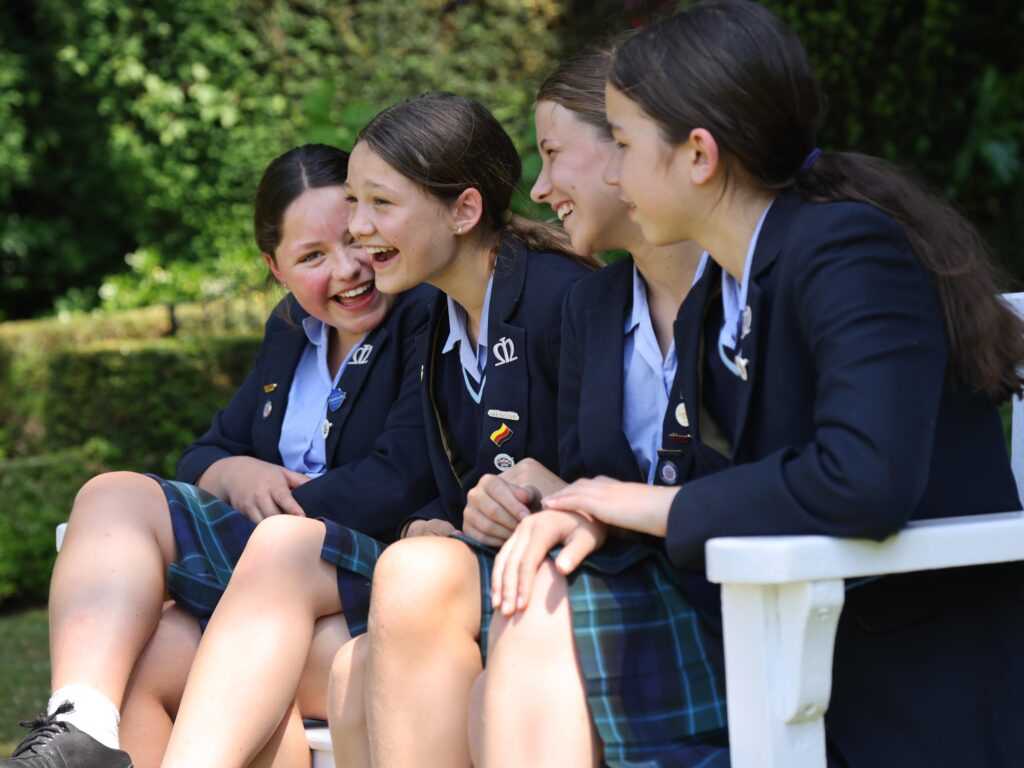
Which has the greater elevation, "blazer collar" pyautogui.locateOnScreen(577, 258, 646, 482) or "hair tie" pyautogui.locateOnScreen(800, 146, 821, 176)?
"hair tie" pyautogui.locateOnScreen(800, 146, 821, 176)

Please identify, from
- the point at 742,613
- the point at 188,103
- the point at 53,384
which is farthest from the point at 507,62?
the point at 742,613

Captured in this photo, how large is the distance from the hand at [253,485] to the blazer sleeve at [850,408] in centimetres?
119

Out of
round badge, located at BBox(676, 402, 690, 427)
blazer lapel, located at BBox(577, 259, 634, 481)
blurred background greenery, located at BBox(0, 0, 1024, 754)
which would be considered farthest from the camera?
blurred background greenery, located at BBox(0, 0, 1024, 754)

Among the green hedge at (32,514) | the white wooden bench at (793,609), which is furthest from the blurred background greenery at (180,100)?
the white wooden bench at (793,609)

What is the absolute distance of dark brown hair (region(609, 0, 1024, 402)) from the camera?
5.51 feet

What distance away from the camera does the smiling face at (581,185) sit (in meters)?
2.20

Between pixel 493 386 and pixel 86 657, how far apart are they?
84cm

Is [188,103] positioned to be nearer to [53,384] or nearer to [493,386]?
[53,384]

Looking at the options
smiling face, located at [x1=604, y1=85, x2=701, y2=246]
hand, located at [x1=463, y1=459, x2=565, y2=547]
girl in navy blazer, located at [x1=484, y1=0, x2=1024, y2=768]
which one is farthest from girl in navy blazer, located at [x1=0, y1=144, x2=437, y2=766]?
smiling face, located at [x1=604, y1=85, x2=701, y2=246]

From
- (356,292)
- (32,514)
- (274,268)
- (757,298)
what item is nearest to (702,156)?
(757,298)

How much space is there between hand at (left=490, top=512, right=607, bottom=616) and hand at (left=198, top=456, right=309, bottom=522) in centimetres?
89

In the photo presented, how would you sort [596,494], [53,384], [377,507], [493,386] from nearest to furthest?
[596,494] → [493,386] → [377,507] → [53,384]

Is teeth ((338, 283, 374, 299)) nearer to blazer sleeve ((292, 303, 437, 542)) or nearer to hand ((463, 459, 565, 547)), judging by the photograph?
blazer sleeve ((292, 303, 437, 542))

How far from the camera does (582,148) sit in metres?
2.23
